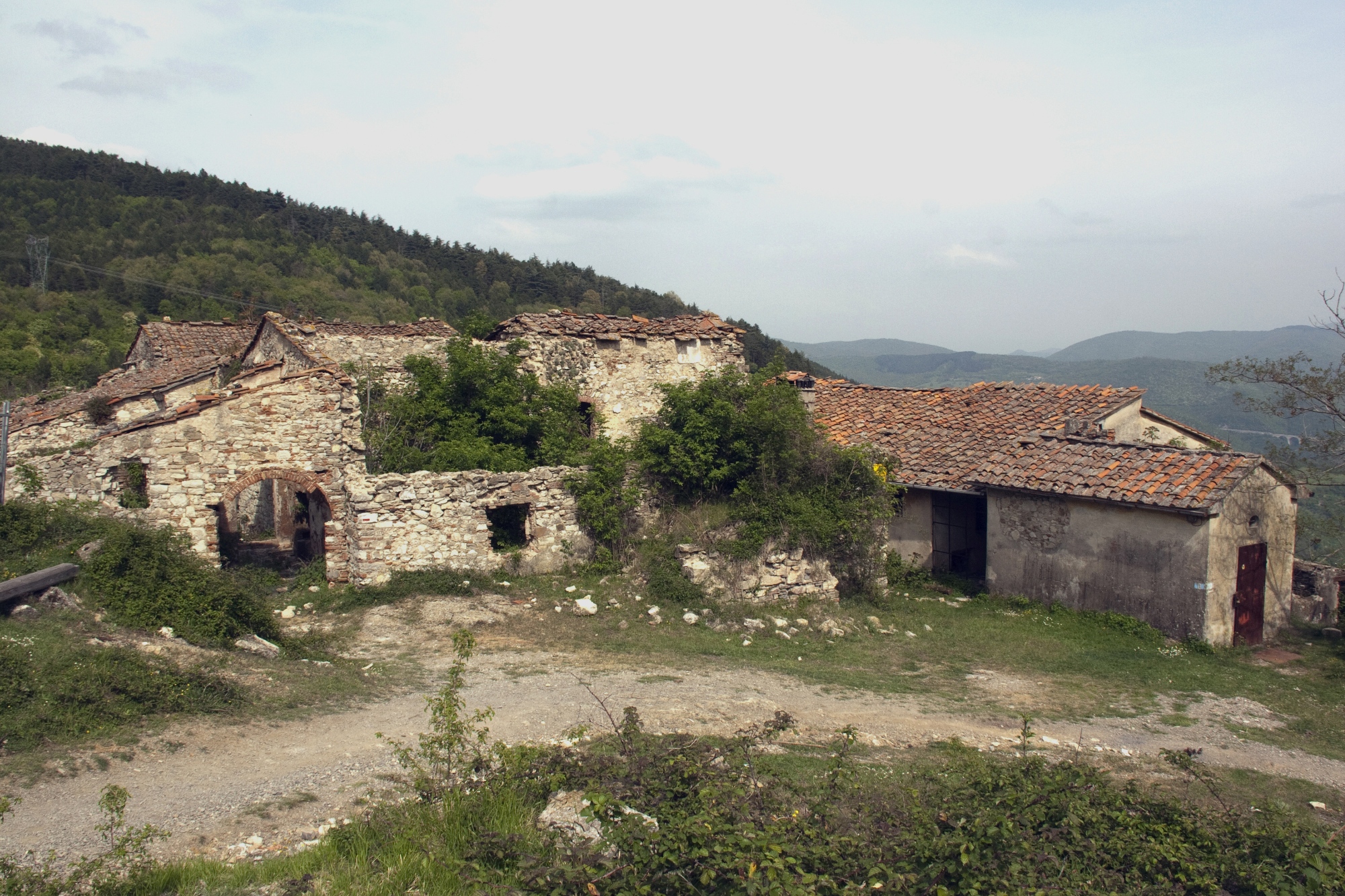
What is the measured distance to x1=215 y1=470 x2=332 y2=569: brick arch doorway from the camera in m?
12.5

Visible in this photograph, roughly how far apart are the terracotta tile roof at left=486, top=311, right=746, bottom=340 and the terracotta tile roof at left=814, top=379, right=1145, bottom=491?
3227 mm

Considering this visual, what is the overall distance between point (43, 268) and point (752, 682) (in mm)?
40067

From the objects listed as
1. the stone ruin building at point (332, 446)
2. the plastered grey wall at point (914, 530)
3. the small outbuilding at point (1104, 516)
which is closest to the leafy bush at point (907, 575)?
the plastered grey wall at point (914, 530)

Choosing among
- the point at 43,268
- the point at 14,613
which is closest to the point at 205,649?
the point at 14,613

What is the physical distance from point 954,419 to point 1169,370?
110 m

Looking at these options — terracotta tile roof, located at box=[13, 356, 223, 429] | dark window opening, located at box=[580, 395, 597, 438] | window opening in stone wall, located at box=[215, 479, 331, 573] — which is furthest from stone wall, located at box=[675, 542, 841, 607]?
terracotta tile roof, located at box=[13, 356, 223, 429]

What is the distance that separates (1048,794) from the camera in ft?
16.2

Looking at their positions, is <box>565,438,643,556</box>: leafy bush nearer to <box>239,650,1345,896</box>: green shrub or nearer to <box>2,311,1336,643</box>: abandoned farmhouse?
<box>2,311,1336,643</box>: abandoned farmhouse

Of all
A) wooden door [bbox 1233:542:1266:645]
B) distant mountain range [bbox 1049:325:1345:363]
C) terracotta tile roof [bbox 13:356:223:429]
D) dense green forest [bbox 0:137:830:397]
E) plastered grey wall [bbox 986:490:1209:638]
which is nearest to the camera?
plastered grey wall [bbox 986:490:1209:638]

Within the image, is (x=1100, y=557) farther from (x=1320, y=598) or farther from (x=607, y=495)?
(x=607, y=495)

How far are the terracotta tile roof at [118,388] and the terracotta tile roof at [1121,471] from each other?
642 inches

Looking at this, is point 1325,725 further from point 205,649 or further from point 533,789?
point 205,649

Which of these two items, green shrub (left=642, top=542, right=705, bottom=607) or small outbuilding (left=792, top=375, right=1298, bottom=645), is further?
green shrub (left=642, top=542, right=705, bottom=607)

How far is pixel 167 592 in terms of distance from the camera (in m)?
9.05
